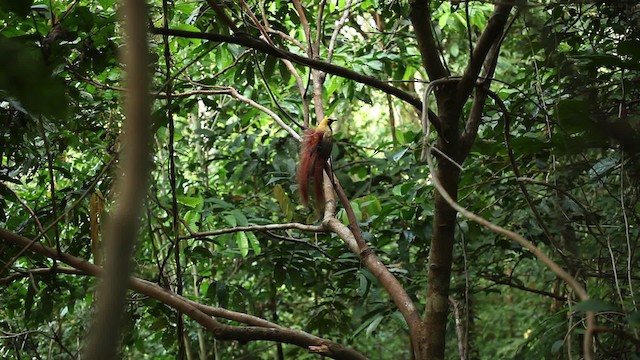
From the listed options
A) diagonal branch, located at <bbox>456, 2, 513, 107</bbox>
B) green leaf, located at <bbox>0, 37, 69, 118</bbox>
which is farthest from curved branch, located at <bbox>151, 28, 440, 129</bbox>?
green leaf, located at <bbox>0, 37, 69, 118</bbox>

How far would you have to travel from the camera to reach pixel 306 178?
7.17 ft

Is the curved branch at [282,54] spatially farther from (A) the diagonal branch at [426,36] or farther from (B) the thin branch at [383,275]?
(B) the thin branch at [383,275]

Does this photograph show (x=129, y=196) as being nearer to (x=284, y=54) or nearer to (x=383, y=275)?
(x=284, y=54)

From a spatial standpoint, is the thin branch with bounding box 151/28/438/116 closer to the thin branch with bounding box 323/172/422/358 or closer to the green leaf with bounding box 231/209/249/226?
the thin branch with bounding box 323/172/422/358

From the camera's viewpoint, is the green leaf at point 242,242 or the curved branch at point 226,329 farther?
the green leaf at point 242,242

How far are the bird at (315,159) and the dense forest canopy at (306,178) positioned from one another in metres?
0.02

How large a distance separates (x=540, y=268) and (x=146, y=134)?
352 cm

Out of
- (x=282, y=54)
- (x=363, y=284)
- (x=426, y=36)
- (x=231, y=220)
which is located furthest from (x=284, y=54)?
(x=231, y=220)

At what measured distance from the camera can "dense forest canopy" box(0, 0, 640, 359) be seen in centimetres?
67

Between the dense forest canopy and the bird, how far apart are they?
2 centimetres

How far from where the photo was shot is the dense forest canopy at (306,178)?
2.19ft

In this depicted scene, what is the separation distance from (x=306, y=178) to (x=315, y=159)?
91mm

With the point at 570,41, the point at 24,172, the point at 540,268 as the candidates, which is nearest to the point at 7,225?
the point at 24,172

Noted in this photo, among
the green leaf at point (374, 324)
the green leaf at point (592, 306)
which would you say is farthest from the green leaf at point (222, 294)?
the green leaf at point (592, 306)
